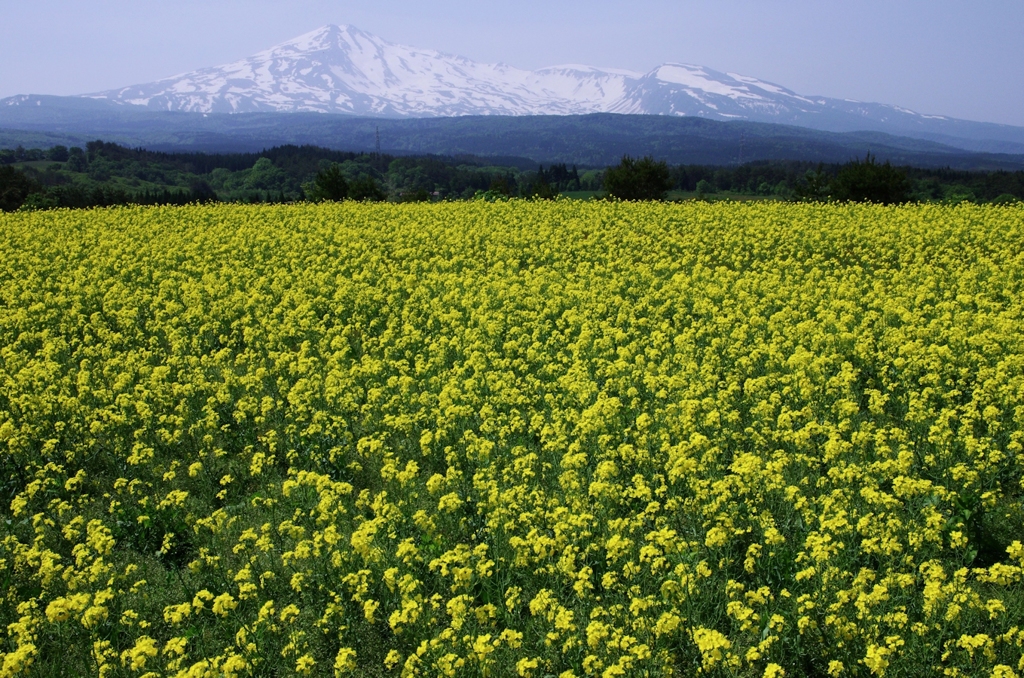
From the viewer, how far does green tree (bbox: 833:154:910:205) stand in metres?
38.1

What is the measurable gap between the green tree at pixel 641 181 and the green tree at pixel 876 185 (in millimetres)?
9511

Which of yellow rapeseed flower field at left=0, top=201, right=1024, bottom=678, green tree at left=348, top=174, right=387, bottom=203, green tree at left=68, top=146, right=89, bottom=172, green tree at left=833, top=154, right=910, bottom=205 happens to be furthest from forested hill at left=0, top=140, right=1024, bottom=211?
yellow rapeseed flower field at left=0, top=201, right=1024, bottom=678

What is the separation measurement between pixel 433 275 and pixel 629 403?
31.0ft

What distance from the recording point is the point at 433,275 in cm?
1912

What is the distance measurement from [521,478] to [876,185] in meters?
36.0

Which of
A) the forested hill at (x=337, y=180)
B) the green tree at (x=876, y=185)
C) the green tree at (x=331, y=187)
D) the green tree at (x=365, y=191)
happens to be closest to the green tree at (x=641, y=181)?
the forested hill at (x=337, y=180)

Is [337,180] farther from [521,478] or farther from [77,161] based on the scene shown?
[77,161]

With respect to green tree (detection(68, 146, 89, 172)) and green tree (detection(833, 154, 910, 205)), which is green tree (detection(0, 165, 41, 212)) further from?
green tree (detection(68, 146, 89, 172))

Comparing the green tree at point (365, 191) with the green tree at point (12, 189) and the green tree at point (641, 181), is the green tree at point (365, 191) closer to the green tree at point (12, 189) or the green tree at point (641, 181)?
the green tree at point (641, 181)

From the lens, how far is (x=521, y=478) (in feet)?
27.6

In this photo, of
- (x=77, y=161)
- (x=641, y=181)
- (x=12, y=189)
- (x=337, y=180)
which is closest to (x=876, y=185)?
(x=641, y=181)

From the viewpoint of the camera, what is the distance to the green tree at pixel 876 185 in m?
38.1

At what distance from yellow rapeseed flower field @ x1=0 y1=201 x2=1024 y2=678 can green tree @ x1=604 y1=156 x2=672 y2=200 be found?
26.5 metres

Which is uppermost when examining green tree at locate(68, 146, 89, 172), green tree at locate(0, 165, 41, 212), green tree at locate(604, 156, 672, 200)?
green tree at locate(68, 146, 89, 172)
